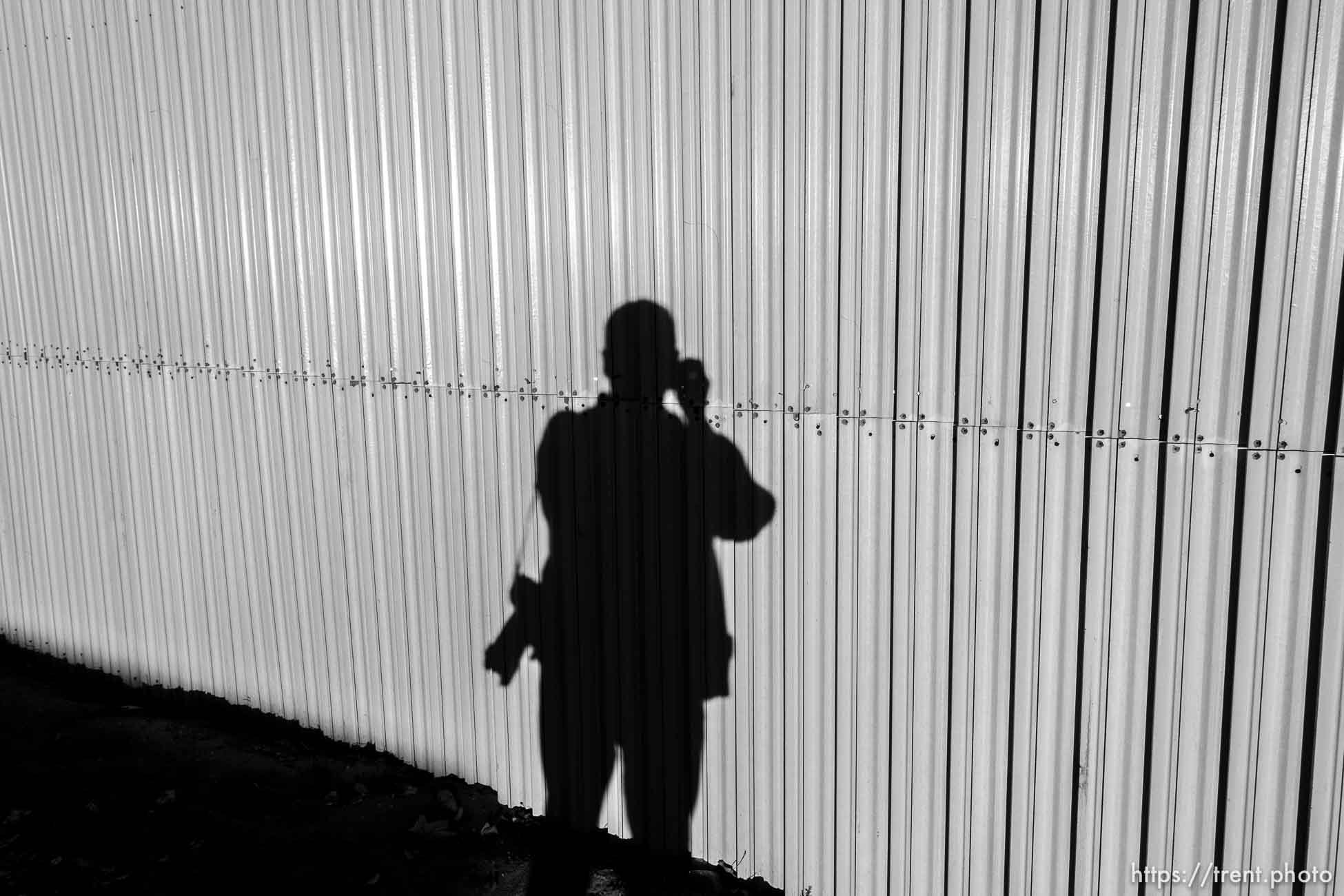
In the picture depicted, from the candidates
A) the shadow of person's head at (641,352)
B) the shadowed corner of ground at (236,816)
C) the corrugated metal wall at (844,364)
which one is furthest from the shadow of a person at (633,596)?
the shadowed corner of ground at (236,816)

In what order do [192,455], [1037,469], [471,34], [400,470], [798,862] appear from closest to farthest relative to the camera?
1. [1037,469]
2. [798,862]
3. [471,34]
4. [400,470]
5. [192,455]

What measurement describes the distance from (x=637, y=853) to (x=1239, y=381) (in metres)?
3.27

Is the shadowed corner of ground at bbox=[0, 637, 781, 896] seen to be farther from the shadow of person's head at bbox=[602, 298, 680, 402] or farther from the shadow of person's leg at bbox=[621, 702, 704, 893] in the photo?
the shadow of person's head at bbox=[602, 298, 680, 402]

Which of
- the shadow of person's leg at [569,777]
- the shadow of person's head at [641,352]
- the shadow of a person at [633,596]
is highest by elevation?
the shadow of person's head at [641,352]

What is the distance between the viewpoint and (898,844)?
379 cm

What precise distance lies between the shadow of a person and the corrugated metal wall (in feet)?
0.38

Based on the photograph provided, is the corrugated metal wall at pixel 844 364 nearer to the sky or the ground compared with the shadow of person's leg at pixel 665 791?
nearer to the sky

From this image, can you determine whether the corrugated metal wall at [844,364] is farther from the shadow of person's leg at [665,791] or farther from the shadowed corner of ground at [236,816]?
the shadowed corner of ground at [236,816]

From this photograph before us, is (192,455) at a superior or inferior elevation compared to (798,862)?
superior

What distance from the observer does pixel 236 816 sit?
198 inches

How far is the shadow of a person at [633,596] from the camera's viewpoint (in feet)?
13.2

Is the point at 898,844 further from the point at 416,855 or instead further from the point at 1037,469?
the point at 416,855

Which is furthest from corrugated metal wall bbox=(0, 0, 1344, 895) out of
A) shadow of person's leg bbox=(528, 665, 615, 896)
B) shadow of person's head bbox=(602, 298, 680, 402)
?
shadow of person's leg bbox=(528, 665, 615, 896)

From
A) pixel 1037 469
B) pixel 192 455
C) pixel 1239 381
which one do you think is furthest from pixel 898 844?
pixel 192 455
